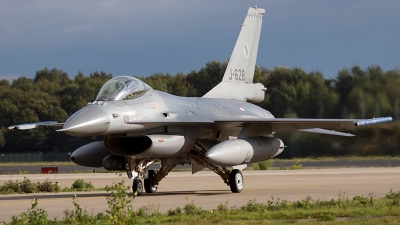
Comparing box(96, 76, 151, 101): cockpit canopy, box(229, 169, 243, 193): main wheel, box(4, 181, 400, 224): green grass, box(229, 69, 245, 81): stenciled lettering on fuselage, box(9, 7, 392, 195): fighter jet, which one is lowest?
box(4, 181, 400, 224): green grass

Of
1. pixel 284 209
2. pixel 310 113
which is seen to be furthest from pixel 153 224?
pixel 310 113

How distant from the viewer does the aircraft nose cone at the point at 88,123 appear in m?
13.3

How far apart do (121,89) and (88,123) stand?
5.49 feet

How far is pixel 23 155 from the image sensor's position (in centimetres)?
5231

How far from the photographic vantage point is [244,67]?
20.7m

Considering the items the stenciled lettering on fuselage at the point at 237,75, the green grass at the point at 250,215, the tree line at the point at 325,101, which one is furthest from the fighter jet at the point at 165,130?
the tree line at the point at 325,101

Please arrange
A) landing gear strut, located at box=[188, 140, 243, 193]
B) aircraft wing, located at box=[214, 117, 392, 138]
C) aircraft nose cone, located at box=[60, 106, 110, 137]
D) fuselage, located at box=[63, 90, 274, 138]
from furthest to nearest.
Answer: landing gear strut, located at box=[188, 140, 243, 193]
aircraft wing, located at box=[214, 117, 392, 138]
fuselage, located at box=[63, 90, 274, 138]
aircraft nose cone, located at box=[60, 106, 110, 137]

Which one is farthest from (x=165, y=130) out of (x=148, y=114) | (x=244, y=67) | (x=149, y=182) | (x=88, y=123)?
(x=244, y=67)

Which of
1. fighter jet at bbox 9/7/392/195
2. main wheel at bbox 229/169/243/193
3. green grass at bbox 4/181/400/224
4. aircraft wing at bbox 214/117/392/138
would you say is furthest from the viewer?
main wheel at bbox 229/169/243/193

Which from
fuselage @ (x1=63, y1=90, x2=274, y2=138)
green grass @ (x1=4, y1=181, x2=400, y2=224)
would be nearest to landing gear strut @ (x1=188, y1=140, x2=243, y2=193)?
fuselage @ (x1=63, y1=90, x2=274, y2=138)

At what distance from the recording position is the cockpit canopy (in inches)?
578

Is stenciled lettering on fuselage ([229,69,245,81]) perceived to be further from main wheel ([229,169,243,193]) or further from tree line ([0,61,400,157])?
tree line ([0,61,400,157])

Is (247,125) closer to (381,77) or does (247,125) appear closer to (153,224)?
(153,224)

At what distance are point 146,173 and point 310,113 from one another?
57.1 ft
